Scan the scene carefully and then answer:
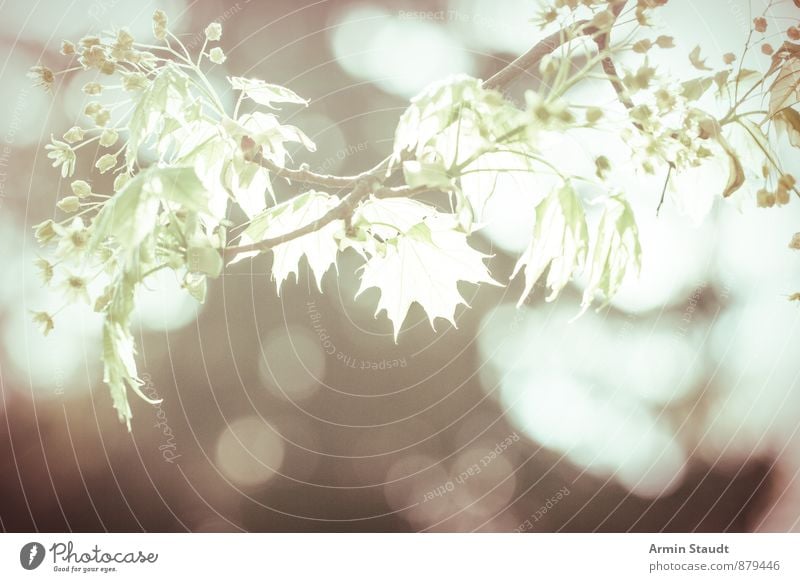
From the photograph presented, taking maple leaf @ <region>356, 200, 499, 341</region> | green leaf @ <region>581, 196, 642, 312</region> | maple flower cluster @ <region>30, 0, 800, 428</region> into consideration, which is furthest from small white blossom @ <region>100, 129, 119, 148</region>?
green leaf @ <region>581, 196, 642, 312</region>

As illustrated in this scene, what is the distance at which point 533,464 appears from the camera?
0.66 meters

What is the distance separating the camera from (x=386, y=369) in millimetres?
670

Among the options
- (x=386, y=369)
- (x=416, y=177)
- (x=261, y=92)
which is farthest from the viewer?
(x=386, y=369)

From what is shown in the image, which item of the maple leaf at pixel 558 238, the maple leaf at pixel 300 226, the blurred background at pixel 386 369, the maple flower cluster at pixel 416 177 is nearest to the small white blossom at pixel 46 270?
the maple flower cluster at pixel 416 177

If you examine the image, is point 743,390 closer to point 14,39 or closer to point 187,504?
point 187,504

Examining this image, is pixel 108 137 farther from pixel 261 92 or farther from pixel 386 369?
pixel 386 369

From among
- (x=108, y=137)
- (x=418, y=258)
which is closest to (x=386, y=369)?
(x=418, y=258)

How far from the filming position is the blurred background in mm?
→ 635

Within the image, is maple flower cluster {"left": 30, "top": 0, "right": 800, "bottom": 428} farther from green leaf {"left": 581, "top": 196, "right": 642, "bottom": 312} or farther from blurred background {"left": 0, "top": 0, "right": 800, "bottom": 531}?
blurred background {"left": 0, "top": 0, "right": 800, "bottom": 531}

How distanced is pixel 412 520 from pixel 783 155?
0.54 meters

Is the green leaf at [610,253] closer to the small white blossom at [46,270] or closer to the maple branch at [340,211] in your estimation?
the maple branch at [340,211]

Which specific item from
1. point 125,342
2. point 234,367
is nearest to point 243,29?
point 234,367

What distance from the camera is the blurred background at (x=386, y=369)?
635 mm

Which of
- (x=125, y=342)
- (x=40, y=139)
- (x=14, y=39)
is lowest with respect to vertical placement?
(x=125, y=342)
